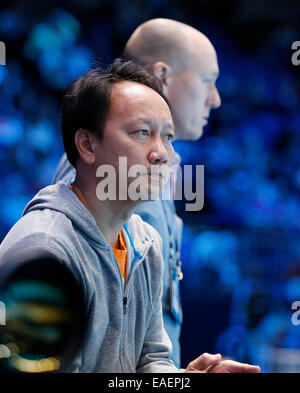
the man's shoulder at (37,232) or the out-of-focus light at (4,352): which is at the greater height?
the man's shoulder at (37,232)

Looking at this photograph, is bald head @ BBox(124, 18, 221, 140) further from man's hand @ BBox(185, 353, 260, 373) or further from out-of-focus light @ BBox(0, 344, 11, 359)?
out-of-focus light @ BBox(0, 344, 11, 359)

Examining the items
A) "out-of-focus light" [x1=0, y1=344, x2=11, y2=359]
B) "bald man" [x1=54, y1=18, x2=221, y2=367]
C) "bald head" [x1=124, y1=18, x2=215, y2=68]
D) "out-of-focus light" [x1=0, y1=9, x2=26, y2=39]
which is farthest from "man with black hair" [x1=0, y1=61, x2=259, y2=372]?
"out-of-focus light" [x1=0, y1=9, x2=26, y2=39]

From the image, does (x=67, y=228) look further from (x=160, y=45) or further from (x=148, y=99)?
(x=160, y=45)

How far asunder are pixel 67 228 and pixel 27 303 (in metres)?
0.19

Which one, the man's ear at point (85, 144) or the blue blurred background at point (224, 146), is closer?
the man's ear at point (85, 144)

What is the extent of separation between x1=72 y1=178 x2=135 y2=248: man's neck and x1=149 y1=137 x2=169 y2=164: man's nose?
10cm

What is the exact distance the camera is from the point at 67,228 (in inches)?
37.4

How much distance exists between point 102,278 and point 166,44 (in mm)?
969

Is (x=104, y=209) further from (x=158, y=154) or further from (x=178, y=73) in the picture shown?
(x=178, y=73)

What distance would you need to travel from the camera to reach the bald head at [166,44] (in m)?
1.68

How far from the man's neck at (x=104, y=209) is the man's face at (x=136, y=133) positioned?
56 millimetres

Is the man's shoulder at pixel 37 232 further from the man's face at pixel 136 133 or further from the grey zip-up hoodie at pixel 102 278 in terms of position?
the man's face at pixel 136 133

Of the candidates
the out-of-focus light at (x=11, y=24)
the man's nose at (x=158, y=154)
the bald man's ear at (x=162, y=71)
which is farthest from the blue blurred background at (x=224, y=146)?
the man's nose at (x=158, y=154)

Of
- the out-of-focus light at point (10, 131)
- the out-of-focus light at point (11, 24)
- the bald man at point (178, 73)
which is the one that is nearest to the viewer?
the bald man at point (178, 73)
